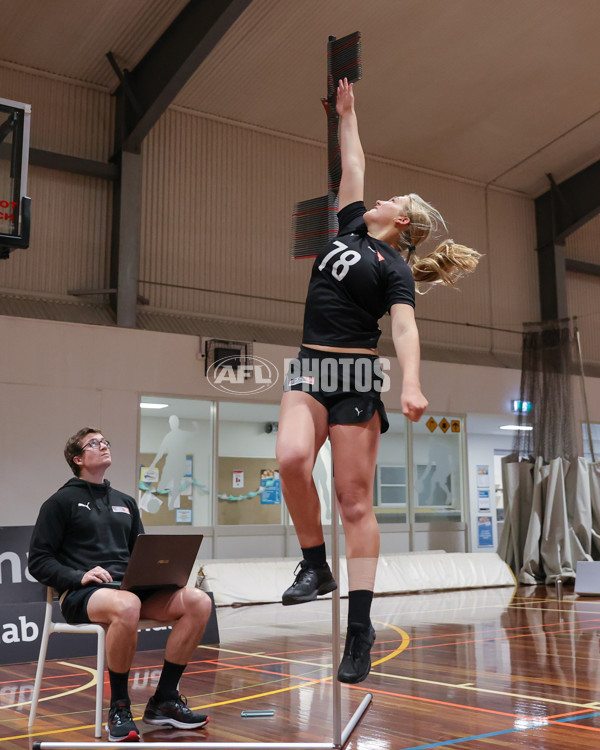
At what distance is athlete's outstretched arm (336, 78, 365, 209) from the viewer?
2523 millimetres

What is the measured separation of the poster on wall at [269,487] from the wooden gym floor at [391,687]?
3187 millimetres

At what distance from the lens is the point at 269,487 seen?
991 cm

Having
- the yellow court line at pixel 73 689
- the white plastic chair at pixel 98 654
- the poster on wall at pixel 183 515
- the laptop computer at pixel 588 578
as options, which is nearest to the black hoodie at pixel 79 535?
the white plastic chair at pixel 98 654

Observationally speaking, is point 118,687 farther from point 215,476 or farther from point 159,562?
point 215,476

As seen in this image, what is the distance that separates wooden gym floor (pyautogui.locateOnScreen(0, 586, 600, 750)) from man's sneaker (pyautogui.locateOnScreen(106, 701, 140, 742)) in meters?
0.18

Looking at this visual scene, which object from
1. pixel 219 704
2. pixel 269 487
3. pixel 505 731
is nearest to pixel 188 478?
pixel 269 487

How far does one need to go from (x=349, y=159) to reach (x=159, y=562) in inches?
66.2

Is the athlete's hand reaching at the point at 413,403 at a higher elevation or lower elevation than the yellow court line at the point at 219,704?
higher

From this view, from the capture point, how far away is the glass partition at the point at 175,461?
9125 millimetres

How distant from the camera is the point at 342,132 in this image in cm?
255

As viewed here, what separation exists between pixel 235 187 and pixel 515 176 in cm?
464

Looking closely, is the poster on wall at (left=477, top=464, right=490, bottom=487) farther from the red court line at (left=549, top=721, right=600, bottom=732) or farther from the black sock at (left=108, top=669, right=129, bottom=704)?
Result: the black sock at (left=108, top=669, right=129, bottom=704)

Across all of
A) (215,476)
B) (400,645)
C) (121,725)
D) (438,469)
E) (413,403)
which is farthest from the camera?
(438,469)

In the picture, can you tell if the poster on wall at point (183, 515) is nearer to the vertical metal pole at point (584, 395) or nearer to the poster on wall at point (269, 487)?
the poster on wall at point (269, 487)
